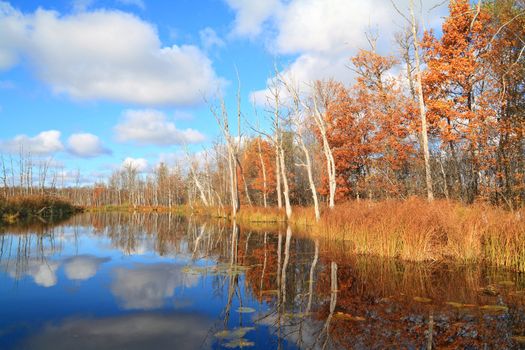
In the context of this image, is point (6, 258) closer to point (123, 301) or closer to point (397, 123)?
point (123, 301)

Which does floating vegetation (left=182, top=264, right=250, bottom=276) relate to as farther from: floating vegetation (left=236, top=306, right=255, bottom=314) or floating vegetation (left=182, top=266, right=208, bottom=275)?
floating vegetation (left=236, top=306, right=255, bottom=314)

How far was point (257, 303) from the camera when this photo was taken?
22.1ft

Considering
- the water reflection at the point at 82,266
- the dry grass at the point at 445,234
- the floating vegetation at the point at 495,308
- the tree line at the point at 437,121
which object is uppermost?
the tree line at the point at 437,121

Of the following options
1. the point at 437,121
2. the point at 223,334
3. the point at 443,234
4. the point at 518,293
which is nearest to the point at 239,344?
the point at 223,334

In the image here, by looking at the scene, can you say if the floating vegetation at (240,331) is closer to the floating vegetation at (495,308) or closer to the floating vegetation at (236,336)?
the floating vegetation at (236,336)

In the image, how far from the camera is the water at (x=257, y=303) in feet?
16.4

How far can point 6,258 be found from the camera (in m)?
11.4

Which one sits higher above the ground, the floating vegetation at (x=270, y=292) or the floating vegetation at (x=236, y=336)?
the floating vegetation at (x=270, y=292)

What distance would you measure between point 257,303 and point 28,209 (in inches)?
1363

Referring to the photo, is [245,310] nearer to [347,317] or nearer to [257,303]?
[257,303]

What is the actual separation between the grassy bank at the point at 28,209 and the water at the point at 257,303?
21489 mm

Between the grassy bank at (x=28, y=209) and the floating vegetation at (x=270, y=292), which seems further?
the grassy bank at (x=28, y=209)

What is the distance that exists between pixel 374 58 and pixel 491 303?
69.8ft

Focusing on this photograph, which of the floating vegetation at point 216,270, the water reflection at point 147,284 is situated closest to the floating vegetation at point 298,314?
the water reflection at point 147,284
